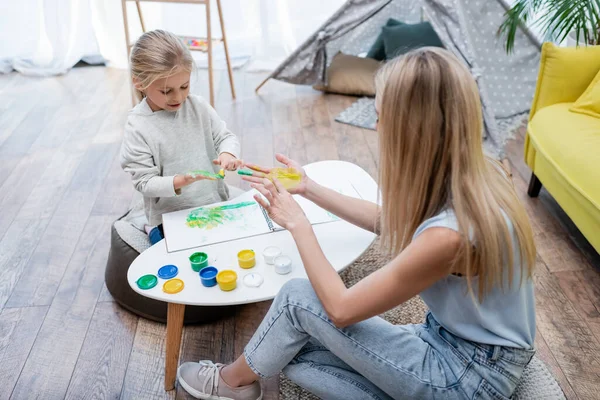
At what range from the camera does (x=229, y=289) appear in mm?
1265

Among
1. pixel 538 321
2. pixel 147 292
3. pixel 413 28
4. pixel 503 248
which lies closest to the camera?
pixel 503 248

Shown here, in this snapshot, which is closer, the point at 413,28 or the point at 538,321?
the point at 538,321

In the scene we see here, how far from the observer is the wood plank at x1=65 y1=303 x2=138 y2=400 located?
1.43 m

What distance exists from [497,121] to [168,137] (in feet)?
6.04

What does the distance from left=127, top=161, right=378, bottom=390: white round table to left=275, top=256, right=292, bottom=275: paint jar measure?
0.01 meters

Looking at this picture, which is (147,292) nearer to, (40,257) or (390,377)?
(390,377)

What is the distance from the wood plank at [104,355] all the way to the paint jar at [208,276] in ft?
1.41

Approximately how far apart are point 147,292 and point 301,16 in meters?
2.81

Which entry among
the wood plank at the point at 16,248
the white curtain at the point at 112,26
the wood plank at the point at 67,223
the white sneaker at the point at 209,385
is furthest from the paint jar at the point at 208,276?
the white curtain at the point at 112,26

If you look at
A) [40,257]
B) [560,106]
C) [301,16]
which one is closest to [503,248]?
[560,106]

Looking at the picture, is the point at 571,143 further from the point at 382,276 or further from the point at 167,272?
the point at 167,272

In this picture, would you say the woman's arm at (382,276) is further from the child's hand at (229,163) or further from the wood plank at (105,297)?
the wood plank at (105,297)

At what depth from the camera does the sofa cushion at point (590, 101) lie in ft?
6.25

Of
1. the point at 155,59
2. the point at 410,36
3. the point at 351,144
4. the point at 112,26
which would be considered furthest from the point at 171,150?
the point at 112,26
